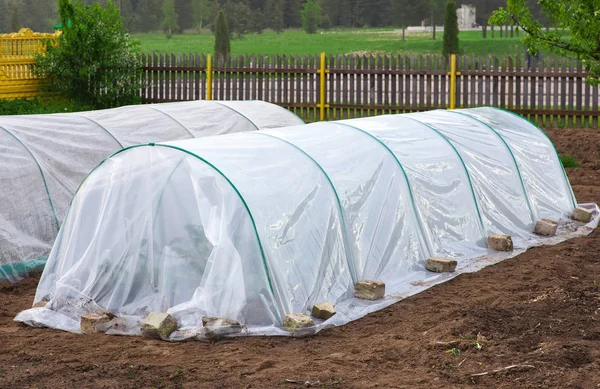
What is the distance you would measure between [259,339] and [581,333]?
2.55 metres

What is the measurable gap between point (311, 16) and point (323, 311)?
282 feet

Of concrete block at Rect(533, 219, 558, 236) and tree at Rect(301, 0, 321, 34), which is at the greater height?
tree at Rect(301, 0, 321, 34)

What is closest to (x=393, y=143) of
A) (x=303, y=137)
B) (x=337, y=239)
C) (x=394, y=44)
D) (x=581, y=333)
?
(x=303, y=137)

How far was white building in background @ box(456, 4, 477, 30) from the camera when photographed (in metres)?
99.0

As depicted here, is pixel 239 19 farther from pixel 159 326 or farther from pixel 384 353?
pixel 384 353

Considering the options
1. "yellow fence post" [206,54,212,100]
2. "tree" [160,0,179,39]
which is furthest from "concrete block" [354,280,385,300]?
"tree" [160,0,179,39]

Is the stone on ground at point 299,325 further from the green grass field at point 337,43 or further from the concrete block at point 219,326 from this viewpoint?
the green grass field at point 337,43

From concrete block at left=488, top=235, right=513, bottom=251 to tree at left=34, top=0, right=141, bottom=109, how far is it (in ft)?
46.9

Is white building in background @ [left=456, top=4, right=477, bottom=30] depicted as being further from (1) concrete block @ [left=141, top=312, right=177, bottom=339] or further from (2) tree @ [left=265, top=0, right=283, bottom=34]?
(1) concrete block @ [left=141, top=312, right=177, bottom=339]

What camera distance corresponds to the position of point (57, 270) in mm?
8391

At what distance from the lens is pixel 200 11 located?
328 feet

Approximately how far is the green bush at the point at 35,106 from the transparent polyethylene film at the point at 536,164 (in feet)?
36.8

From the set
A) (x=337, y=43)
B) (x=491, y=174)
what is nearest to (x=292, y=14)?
(x=337, y=43)

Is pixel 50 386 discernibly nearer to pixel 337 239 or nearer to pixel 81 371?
pixel 81 371
